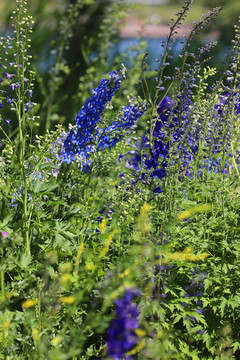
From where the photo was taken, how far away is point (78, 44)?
7645 mm

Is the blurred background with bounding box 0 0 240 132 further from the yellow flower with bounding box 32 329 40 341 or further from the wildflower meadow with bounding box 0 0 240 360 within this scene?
the yellow flower with bounding box 32 329 40 341

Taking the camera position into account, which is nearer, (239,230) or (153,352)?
(153,352)

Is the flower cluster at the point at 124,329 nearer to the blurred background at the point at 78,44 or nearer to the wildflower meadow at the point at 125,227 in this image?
the wildflower meadow at the point at 125,227

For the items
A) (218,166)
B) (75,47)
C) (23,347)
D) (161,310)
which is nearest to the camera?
(23,347)

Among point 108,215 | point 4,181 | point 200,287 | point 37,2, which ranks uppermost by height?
point 37,2

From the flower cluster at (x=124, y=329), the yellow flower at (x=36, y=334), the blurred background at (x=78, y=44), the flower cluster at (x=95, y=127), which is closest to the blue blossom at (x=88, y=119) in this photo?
the flower cluster at (x=95, y=127)

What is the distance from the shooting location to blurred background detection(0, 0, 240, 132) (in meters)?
6.91

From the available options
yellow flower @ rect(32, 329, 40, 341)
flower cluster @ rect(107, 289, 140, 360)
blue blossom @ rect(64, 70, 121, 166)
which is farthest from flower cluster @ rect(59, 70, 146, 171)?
flower cluster @ rect(107, 289, 140, 360)

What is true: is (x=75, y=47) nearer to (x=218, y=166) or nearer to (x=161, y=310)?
(x=218, y=166)

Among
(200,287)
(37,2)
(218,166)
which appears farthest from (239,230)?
(37,2)

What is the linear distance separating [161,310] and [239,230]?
3.12 ft

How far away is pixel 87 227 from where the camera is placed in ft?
11.8

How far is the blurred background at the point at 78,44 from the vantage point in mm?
6910

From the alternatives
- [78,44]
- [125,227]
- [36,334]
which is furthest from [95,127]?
[78,44]
